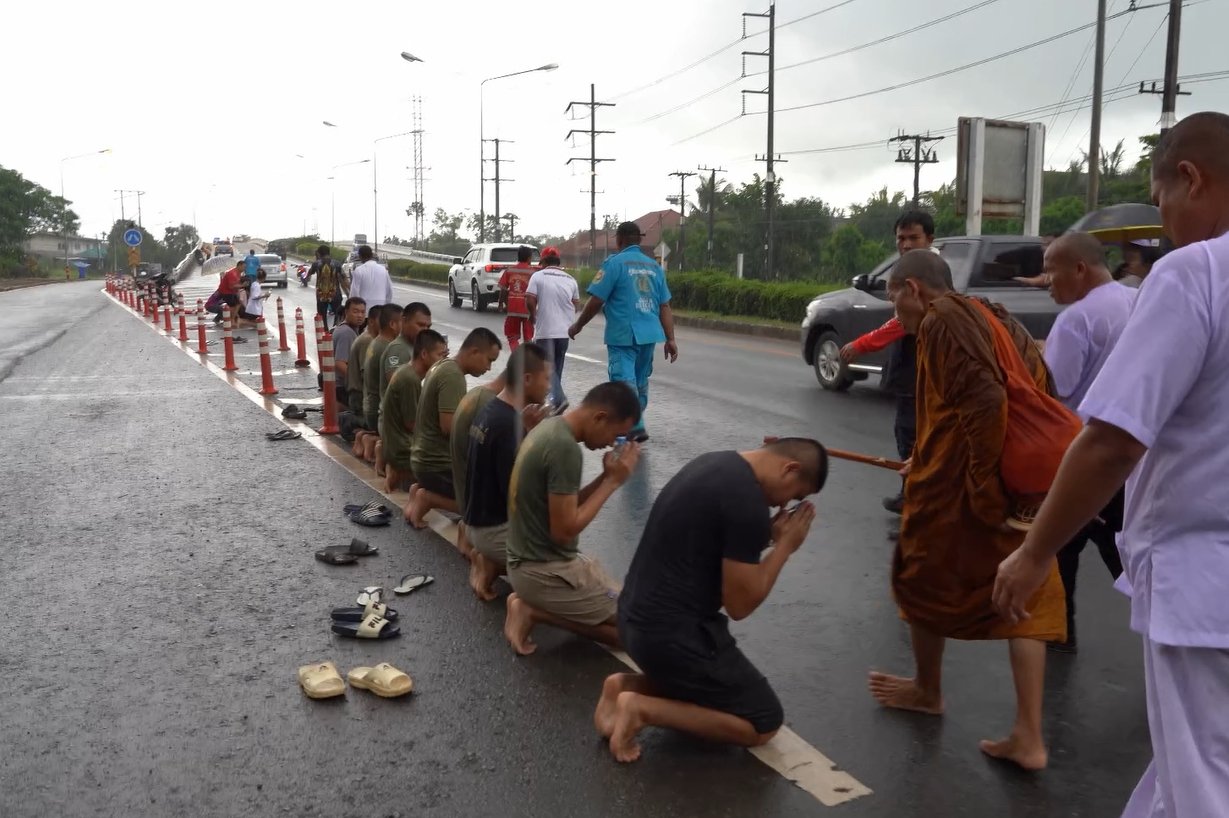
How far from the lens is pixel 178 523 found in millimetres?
7211

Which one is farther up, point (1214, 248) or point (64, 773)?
point (1214, 248)

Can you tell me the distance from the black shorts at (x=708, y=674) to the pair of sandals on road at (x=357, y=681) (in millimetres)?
1099

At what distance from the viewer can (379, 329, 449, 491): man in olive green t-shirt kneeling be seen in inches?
298

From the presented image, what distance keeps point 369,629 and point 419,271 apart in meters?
48.5

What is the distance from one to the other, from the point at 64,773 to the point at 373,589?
1.91 metres

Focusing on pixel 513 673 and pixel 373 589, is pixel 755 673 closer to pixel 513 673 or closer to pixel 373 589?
pixel 513 673

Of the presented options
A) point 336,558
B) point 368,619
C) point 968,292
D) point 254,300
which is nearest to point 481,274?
point 254,300

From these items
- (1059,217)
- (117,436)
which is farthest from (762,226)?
(117,436)

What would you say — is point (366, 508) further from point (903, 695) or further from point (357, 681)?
point (903, 695)

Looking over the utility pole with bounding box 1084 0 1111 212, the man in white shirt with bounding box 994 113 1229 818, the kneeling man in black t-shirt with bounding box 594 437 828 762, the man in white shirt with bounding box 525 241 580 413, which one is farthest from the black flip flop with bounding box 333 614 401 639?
the utility pole with bounding box 1084 0 1111 212

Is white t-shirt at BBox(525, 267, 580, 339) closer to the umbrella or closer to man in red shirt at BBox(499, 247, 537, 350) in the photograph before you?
man in red shirt at BBox(499, 247, 537, 350)

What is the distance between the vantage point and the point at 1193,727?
84.8 inches

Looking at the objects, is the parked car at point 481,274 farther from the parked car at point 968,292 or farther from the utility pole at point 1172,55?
the parked car at point 968,292

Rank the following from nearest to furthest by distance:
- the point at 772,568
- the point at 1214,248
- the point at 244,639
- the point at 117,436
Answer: the point at 1214,248 < the point at 772,568 < the point at 244,639 < the point at 117,436
